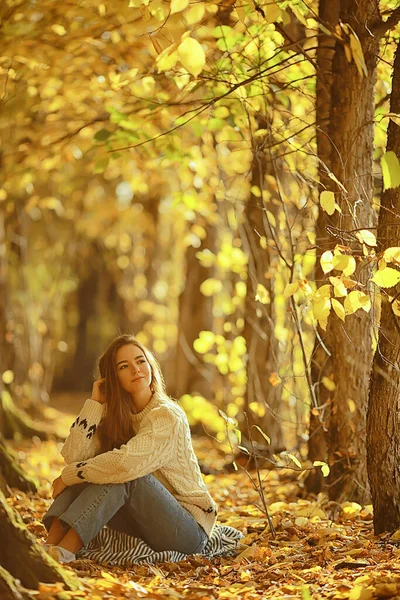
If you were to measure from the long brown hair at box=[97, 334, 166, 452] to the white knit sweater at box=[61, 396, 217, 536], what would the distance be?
46 millimetres

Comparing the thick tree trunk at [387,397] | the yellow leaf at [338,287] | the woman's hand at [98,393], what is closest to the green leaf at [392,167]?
the yellow leaf at [338,287]

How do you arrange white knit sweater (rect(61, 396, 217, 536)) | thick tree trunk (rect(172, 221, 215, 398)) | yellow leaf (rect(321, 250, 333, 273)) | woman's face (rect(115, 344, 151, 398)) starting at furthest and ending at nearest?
thick tree trunk (rect(172, 221, 215, 398)), woman's face (rect(115, 344, 151, 398)), white knit sweater (rect(61, 396, 217, 536)), yellow leaf (rect(321, 250, 333, 273))

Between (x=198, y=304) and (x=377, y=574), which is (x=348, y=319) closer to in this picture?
(x=377, y=574)

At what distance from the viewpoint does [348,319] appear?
5.18 meters

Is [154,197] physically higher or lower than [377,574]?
higher

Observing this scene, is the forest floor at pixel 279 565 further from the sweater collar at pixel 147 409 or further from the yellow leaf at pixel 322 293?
the yellow leaf at pixel 322 293

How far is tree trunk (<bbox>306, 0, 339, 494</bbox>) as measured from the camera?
4.98 meters

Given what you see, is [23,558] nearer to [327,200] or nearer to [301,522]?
[327,200]

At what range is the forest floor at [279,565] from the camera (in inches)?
133

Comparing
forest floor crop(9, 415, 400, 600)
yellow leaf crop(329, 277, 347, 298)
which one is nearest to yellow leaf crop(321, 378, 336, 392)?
forest floor crop(9, 415, 400, 600)

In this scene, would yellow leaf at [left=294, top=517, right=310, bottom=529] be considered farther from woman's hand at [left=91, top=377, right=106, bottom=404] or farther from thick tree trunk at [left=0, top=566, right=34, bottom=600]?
thick tree trunk at [left=0, top=566, right=34, bottom=600]

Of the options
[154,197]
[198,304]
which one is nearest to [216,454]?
[198,304]

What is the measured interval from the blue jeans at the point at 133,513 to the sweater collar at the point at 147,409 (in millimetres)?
409

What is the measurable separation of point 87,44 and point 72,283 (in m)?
11.2
